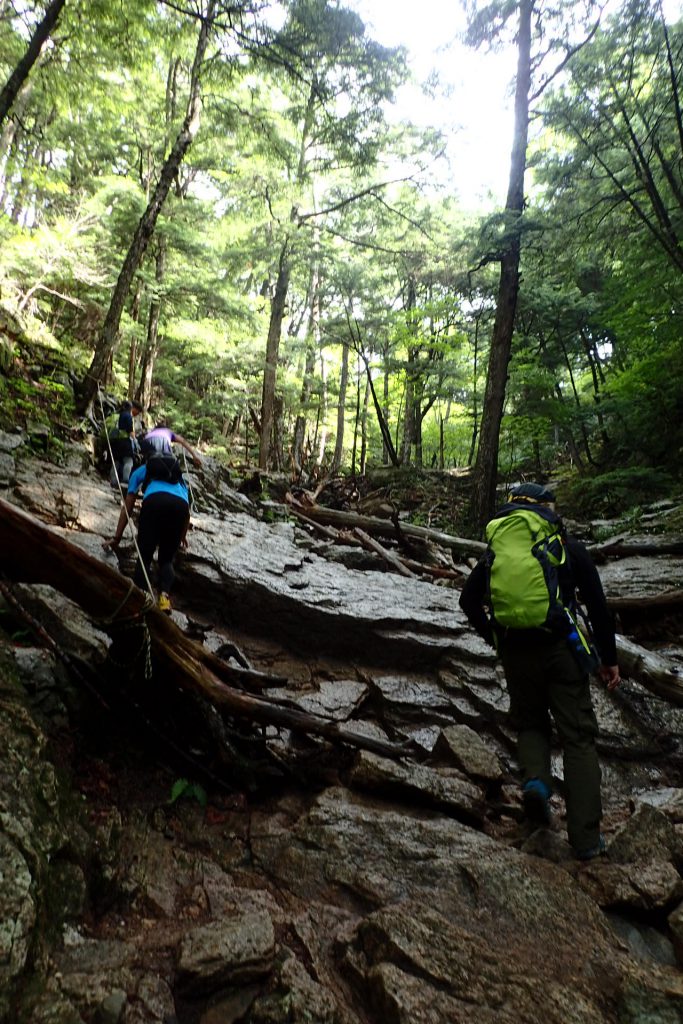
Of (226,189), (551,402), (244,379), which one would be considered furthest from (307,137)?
(551,402)

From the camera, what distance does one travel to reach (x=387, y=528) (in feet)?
38.5

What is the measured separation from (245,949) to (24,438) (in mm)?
9118

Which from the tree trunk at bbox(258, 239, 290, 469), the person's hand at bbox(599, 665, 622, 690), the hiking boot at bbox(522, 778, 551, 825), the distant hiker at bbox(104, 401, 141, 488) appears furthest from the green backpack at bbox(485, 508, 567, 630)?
the tree trunk at bbox(258, 239, 290, 469)

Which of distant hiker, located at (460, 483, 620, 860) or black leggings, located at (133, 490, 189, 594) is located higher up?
black leggings, located at (133, 490, 189, 594)

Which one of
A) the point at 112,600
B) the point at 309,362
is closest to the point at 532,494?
the point at 112,600

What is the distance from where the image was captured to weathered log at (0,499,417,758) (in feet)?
11.9

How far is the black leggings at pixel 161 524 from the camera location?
5.49 meters

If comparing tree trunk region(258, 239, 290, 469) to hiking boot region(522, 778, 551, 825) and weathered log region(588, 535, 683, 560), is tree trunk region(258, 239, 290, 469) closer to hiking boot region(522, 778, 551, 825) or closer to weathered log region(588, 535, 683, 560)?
weathered log region(588, 535, 683, 560)

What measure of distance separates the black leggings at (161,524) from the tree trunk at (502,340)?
26.6 feet

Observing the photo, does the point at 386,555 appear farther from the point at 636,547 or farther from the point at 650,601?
the point at 636,547

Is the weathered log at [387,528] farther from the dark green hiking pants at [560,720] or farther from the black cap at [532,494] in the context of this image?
the dark green hiking pants at [560,720]

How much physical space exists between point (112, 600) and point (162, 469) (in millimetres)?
2301

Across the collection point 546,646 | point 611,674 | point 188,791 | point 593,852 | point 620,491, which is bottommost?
point 593,852

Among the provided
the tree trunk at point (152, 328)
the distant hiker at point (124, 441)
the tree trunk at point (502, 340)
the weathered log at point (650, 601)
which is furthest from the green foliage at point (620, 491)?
the tree trunk at point (152, 328)
